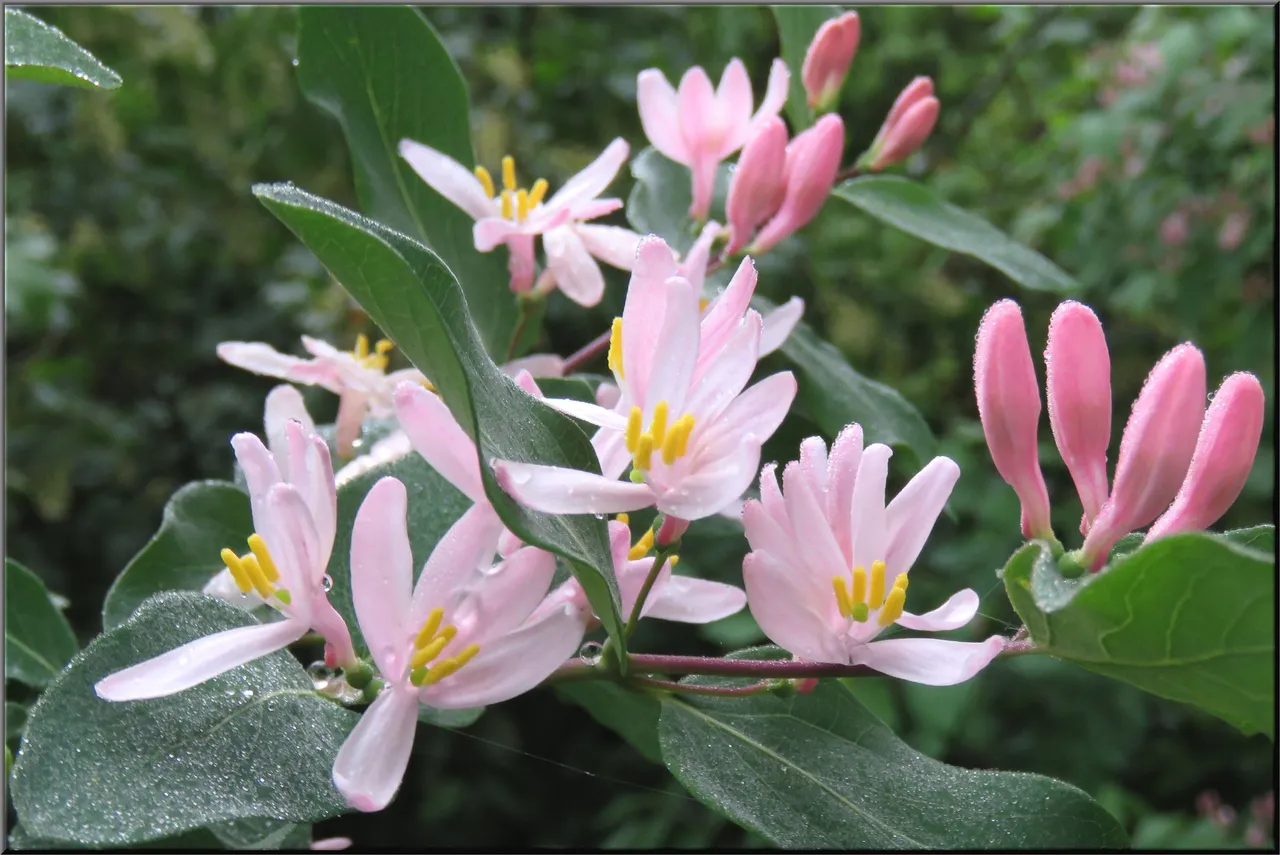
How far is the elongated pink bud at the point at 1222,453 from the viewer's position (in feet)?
1.57

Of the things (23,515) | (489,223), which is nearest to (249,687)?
(489,223)

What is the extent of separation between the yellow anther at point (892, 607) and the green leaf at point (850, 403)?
27cm

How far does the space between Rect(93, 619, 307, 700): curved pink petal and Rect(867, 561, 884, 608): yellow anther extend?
0.25 meters

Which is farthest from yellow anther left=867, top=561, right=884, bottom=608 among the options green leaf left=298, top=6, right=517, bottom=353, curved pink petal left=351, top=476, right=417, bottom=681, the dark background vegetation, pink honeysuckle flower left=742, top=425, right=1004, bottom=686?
the dark background vegetation

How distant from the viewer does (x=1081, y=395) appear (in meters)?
0.51

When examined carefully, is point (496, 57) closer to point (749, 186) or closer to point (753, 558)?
point (749, 186)

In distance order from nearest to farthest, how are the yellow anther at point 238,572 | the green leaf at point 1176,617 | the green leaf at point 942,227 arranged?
the green leaf at point 1176,617 < the yellow anther at point 238,572 < the green leaf at point 942,227

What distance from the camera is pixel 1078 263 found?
2395mm

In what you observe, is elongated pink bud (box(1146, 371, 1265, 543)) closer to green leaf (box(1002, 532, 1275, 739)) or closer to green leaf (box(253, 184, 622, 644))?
green leaf (box(1002, 532, 1275, 739))

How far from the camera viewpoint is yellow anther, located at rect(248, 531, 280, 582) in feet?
1.60

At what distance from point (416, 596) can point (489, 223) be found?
338mm

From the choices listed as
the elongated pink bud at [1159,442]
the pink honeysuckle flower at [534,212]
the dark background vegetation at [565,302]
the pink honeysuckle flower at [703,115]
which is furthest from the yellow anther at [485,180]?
the dark background vegetation at [565,302]

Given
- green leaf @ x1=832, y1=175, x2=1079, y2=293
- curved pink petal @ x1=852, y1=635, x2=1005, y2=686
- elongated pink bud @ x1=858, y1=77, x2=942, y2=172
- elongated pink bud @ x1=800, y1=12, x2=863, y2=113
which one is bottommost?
curved pink petal @ x1=852, y1=635, x2=1005, y2=686

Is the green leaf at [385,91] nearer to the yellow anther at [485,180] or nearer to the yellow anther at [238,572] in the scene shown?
the yellow anther at [485,180]
